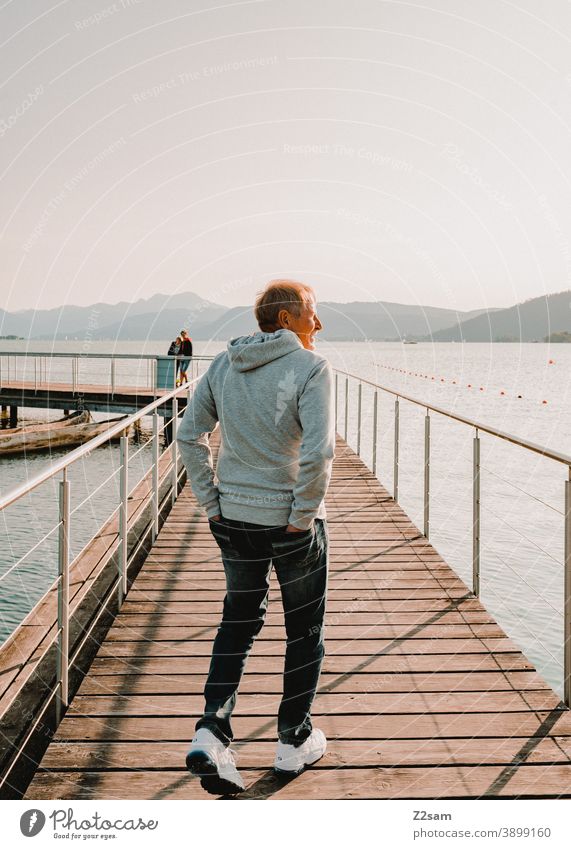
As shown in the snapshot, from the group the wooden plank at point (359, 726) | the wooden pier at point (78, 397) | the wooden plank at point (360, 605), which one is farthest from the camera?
the wooden pier at point (78, 397)

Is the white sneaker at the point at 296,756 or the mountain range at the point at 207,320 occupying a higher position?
the mountain range at the point at 207,320

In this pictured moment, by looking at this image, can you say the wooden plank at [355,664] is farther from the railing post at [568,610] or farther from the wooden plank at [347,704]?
the railing post at [568,610]

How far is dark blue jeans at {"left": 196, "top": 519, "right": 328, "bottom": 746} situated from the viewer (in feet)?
6.28

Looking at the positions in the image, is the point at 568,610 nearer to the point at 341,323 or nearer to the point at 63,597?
the point at 63,597

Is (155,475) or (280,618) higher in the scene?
(155,475)

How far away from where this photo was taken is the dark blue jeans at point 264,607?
1914 millimetres

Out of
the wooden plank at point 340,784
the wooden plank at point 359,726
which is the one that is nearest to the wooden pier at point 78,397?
the wooden plank at point 359,726

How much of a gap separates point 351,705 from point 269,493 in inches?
41.3

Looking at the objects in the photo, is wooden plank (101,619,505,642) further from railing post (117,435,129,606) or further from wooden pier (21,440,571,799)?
railing post (117,435,129,606)
